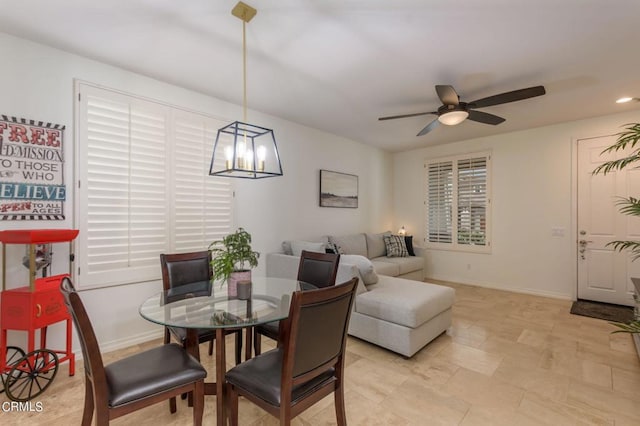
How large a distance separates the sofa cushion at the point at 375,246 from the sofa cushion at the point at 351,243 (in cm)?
13

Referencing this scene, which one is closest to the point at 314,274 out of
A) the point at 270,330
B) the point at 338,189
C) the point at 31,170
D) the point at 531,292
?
the point at 270,330

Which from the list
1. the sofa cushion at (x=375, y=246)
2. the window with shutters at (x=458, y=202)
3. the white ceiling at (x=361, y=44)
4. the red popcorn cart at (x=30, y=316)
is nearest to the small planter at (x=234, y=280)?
the red popcorn cart at (x=30, y=316)

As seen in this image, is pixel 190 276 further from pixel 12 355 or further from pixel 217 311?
pixel 12 355

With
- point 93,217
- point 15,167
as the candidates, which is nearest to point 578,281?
point 93,217

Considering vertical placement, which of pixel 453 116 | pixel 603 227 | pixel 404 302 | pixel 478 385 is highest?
pixel 453 116

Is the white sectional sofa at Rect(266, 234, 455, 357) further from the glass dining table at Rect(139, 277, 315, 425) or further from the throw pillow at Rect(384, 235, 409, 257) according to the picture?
the throw pillow at Rect(384, 235, 409, 257)

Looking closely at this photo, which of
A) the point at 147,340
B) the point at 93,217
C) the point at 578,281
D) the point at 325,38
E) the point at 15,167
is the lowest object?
the point at 147,340

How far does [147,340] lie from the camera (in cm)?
303

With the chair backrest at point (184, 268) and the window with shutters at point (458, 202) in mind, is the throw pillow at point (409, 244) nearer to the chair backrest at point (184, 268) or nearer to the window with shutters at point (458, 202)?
the window with shutters at point (458, 202)

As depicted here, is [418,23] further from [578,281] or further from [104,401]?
[578,281]

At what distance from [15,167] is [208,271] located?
172 centimetres

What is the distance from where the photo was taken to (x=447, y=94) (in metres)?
2.83

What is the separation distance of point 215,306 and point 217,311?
11 centimetres

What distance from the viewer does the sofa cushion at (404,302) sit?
104 inches
